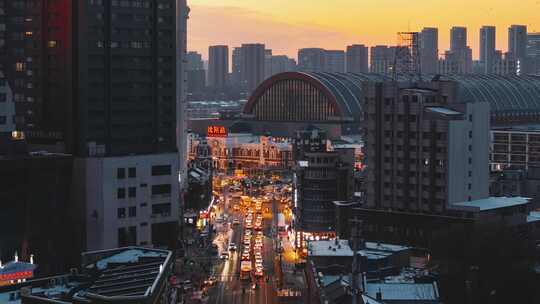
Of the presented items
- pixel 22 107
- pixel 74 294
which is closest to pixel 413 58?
pixel 22 107

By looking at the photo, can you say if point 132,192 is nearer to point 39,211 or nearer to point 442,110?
point 39,211

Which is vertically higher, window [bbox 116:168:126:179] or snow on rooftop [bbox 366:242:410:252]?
window [bbox 116:168:126:179]

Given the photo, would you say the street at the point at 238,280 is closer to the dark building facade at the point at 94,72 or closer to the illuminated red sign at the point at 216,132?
the dark building facade at the point at 94,72

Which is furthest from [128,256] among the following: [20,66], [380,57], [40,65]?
[380,57]

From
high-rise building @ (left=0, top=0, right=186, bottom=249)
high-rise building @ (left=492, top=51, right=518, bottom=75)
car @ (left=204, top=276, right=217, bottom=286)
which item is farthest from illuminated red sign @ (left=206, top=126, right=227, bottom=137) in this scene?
high-rise building @ (left=492, top=51, right=518, bottom=75)

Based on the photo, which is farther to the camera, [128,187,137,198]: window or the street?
[128,187,137,198]: window

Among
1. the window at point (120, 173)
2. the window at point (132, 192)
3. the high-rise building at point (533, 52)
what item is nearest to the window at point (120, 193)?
the window at point (132, 192)

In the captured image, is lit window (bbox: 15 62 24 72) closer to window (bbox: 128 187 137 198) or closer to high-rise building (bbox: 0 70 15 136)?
high-rise building (bbox: 0 70 15 136)
